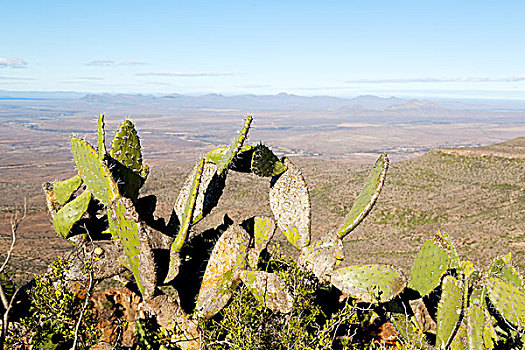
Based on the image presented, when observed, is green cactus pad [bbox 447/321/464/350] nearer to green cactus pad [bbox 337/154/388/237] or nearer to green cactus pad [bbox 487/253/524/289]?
green cactus pad [bbox 487/253/524/289]

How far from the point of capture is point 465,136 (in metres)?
133

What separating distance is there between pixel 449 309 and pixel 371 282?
0.78 meters

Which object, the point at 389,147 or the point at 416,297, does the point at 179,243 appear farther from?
the point at 389,147

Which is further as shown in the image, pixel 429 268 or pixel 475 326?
pixel 429 268

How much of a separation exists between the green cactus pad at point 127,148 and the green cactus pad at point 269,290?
2.00m

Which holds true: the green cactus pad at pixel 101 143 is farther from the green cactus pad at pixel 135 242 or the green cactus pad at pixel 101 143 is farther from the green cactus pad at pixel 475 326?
the green cactus pad at pixel 475 326

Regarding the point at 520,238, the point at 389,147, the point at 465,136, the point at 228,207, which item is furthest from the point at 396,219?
Answer: the point at 465,136

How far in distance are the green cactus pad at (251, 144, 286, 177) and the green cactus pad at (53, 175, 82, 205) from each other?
223cm

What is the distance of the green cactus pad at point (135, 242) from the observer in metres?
3.85

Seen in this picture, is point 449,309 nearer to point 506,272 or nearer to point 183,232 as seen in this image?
point 506,272

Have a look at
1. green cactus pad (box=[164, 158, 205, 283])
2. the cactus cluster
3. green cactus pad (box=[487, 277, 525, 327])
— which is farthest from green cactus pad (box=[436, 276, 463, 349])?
green cactus pad (box=[164, 158, 205, 283])

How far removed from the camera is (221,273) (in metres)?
4.41

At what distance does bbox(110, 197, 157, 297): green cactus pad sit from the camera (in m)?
3.85

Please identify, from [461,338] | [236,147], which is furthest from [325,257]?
[236,147]
